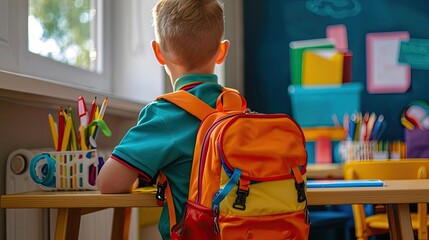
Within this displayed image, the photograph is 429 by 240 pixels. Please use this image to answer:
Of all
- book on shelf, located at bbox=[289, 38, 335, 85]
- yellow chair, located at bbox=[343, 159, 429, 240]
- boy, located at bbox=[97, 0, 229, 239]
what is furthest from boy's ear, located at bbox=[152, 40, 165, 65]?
book on shelf, located at bbox=[289, 38, 335, 85]

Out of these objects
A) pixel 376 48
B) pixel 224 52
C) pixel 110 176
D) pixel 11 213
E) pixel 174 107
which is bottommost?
pixel 11 213

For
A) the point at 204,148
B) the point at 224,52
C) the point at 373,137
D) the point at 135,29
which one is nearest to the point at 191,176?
the point at 204,148

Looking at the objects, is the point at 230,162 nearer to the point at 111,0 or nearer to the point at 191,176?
the point at 191,176

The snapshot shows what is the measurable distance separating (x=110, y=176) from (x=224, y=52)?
1.24 ft

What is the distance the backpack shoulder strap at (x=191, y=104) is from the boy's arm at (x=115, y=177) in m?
0.16

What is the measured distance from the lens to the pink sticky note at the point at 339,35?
3.46 m

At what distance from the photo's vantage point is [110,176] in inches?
48.8

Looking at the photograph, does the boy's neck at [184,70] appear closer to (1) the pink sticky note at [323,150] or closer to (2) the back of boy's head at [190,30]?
(2) the back of boy's head at [190,30]

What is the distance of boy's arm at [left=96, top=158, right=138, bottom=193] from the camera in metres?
1.23

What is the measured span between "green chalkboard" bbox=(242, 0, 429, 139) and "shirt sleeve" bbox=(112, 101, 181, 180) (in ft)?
7.66

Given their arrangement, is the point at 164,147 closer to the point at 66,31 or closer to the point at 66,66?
the point at 66,66

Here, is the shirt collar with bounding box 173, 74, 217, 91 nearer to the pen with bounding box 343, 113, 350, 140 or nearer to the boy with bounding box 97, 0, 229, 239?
the boy with bounding box 97, 0, 229, 239

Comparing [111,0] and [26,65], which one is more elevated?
[111,0]

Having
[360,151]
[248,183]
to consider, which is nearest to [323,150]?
[360,151]
